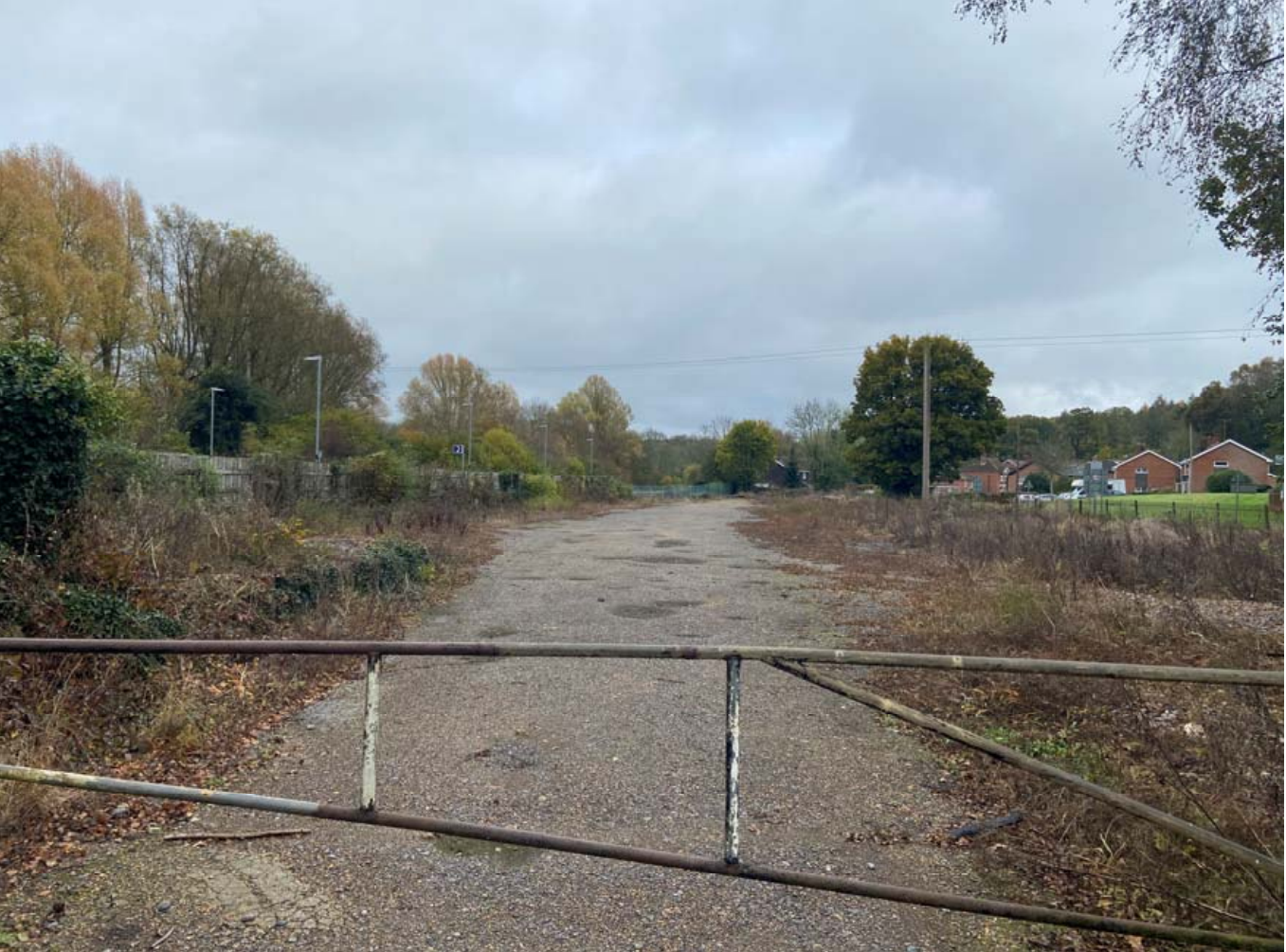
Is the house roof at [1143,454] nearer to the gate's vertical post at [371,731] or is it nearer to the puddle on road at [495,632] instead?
the puddle on road at [495,632]

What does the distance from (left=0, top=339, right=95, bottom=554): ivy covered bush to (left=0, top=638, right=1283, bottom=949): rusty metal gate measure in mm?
4556

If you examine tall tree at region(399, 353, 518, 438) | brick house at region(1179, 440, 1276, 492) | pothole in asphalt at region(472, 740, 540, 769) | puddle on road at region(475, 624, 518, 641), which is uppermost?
tall tree at region(399, 353, 518, 438)

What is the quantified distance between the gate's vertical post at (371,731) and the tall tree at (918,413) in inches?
1446

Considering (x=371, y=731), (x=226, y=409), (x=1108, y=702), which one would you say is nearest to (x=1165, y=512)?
(x=1108, y=702)

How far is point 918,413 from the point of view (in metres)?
36.8

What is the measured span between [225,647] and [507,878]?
1583 mm

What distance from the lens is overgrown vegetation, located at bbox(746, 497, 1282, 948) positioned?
2.84 metres

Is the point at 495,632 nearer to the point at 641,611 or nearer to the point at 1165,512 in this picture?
the point at 641,611

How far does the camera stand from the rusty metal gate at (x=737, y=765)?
6.81ft

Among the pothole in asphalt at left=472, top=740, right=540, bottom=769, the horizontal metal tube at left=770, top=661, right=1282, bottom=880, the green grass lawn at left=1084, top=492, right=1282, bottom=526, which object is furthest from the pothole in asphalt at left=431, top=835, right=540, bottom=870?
the green grass lawn at left=1084, top=492, right=1282, bottom=526

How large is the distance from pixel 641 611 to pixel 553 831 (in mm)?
6458

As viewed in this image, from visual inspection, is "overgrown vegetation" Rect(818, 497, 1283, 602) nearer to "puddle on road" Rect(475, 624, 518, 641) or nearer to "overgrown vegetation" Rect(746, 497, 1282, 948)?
"overgrown vegetation" Rect(746, 497, 1282, 948)

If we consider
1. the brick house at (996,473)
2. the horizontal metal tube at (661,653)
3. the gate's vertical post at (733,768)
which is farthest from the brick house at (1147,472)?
the gate's vertical post at (733,768)

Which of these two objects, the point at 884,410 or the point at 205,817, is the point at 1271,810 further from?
the point at 884,410
